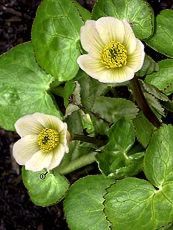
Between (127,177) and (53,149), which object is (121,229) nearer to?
(127,177)

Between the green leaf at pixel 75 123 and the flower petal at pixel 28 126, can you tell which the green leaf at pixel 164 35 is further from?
the flower petal at pixel 28 126

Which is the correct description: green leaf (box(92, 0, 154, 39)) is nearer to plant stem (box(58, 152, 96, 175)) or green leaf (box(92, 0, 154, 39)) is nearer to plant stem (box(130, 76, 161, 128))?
plant stem (box(130, 76, 161, 128))

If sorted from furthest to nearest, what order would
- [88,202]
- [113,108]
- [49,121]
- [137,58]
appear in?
[88,202]
[113,108]
[49,121]
[137,58]

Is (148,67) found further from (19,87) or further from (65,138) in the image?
(19,87)

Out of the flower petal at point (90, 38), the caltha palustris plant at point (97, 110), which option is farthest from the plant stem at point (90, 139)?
the flower petal at point (90, 38)

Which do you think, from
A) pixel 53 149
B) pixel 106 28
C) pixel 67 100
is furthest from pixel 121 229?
pixel 106 28

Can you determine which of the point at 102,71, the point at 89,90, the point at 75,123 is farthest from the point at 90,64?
the point at 75,123
